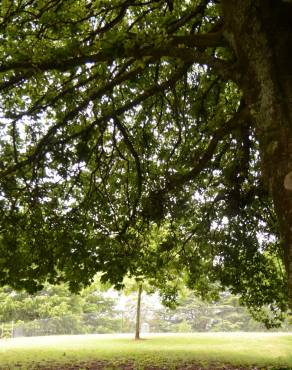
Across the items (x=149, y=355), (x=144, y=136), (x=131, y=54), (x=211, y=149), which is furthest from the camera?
(x=149, y=355)

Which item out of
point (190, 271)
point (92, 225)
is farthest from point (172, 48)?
point (190, 271)

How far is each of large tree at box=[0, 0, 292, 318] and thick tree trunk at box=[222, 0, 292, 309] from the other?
0.02 m

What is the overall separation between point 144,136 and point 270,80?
4574mm

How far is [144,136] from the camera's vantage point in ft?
29.1

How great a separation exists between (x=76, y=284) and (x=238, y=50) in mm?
6070

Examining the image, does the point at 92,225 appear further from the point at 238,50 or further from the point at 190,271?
the point at 238,50

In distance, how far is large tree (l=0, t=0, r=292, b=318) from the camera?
187 inches

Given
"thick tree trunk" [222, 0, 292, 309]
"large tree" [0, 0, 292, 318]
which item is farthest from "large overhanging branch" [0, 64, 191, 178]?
"thick tree trunk" [222, 0, 292, 309]

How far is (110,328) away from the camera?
2355 inches

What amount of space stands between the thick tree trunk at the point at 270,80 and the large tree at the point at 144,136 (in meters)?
0.02

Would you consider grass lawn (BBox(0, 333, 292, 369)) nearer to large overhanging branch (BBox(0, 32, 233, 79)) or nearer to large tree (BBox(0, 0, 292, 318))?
large tree (BBox(0, 0, 292, 318))

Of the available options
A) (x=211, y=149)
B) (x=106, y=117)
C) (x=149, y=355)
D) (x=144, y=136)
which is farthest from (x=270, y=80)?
(x=149, y=355)

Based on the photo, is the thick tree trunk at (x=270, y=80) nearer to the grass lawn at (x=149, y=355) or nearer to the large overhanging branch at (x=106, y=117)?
the large overhanging branch at (x=106, y=117)

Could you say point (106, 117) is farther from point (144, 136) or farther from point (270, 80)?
point (270, 80)
